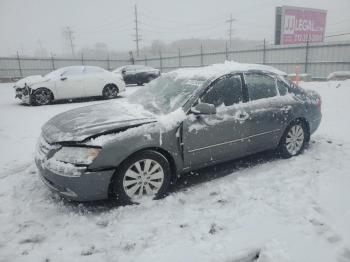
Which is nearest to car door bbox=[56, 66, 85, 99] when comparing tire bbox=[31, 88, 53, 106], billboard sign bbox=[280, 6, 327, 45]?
tire bbox=[31, 88, 53, 106]

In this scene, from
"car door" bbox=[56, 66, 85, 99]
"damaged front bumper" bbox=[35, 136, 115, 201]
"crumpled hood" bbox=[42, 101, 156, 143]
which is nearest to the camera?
"damaged front bumper" bbox=[35, 136, 115, 201]

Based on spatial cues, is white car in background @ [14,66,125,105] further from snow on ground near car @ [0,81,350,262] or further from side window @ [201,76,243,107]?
side window @ [201,76,243,107]

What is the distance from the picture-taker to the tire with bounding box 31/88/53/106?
431 inches

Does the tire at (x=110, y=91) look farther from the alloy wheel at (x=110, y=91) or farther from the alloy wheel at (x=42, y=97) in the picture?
the alloy wheel at (x=42, y=97)

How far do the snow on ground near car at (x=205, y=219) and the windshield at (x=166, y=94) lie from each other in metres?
1.11

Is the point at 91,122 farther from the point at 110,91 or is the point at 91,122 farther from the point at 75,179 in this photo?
the point at 110,91

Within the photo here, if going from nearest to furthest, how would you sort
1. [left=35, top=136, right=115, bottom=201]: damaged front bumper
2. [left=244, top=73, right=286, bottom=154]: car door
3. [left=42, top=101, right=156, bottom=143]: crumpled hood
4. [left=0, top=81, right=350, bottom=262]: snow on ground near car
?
[left=0, top=81, right=350, bottom=262]: snow on ground near car
[left=35, top=136, right=115, bottom=201]: damaged front bumper
[left=42, top=101, right=156, bottom=143]: crumpled hood
[left=244, top=73, right=286, bottom=154]: car door

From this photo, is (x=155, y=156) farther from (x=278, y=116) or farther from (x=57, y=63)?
(x=57, y=63)

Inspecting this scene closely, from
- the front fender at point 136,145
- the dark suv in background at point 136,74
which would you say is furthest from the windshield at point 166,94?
the dark suv in background at point 136,74

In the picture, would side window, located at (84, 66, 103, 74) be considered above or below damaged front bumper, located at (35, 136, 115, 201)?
above

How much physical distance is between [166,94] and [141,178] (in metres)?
1.42

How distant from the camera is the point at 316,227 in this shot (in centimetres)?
314

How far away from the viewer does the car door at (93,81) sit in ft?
39.7

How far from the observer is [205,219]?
132 inches
